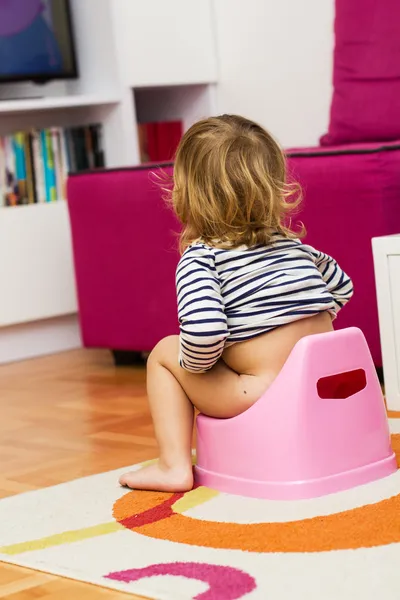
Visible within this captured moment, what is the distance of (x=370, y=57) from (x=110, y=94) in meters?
0.85

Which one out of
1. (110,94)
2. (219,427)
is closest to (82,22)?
(110,94)

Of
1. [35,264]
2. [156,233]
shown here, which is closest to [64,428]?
[156,233]

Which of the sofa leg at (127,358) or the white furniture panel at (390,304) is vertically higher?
the white furniture panel at (390,304)

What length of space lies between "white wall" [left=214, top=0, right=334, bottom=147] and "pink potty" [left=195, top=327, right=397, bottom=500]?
1548mm

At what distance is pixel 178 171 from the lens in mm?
1588

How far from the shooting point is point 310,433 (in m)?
1.43

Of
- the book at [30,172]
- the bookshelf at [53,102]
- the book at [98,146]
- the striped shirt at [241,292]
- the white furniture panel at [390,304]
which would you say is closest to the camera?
the striped shirt at [241,292]

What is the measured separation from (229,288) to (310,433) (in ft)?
0.74

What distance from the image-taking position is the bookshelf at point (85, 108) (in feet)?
9.73

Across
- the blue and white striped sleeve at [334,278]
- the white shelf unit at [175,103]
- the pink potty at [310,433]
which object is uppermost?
the white shelf unit at [175,103]

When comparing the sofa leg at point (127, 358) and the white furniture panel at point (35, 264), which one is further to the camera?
the white furniture panel at point (35, 264)

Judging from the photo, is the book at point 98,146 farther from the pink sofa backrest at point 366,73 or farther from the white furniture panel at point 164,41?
the pink sofa backrest at point 366,73

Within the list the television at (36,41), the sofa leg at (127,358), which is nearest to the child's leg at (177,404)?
the sofa leg at (127,358)

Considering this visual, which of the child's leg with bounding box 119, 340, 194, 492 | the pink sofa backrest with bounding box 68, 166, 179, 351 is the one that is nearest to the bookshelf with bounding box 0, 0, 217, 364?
the pink sofa backrest with bounding box 68, 166, 179, 351
